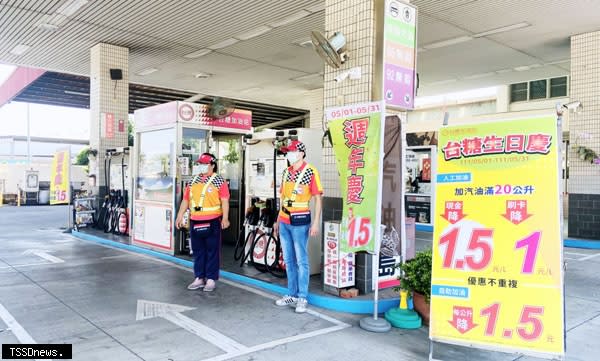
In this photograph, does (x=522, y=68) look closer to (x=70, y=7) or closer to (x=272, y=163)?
(x=272, y=163)

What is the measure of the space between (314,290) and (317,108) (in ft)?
36.9

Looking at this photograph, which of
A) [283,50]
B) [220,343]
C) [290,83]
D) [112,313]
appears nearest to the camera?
[220,343]

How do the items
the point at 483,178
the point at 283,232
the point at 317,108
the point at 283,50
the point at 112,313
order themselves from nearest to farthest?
the point at 483,178 → the point at 112,313 → the point at 283,232 → the point at 283,50 → the point at 317,108

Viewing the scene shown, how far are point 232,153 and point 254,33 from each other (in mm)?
2953

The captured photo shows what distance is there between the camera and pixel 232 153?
26.7 feet

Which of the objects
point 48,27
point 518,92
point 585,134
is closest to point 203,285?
point 48,27

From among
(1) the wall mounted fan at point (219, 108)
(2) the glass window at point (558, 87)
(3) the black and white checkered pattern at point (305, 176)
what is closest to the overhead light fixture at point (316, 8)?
(1) the wall mounted fan at point (219, 108)

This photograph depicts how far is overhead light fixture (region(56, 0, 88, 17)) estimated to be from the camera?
25.5ft

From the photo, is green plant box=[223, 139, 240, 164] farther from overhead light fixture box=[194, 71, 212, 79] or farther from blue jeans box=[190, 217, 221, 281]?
overhead light fixture box=[194, 71, 212, 79]

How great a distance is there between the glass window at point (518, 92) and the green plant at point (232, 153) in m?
13.0

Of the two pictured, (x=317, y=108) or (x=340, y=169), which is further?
(x=317, y=108)

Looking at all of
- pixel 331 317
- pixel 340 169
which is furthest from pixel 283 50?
pixel 331 317

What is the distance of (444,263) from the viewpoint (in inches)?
129

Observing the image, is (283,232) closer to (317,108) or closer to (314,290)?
(314,290)
